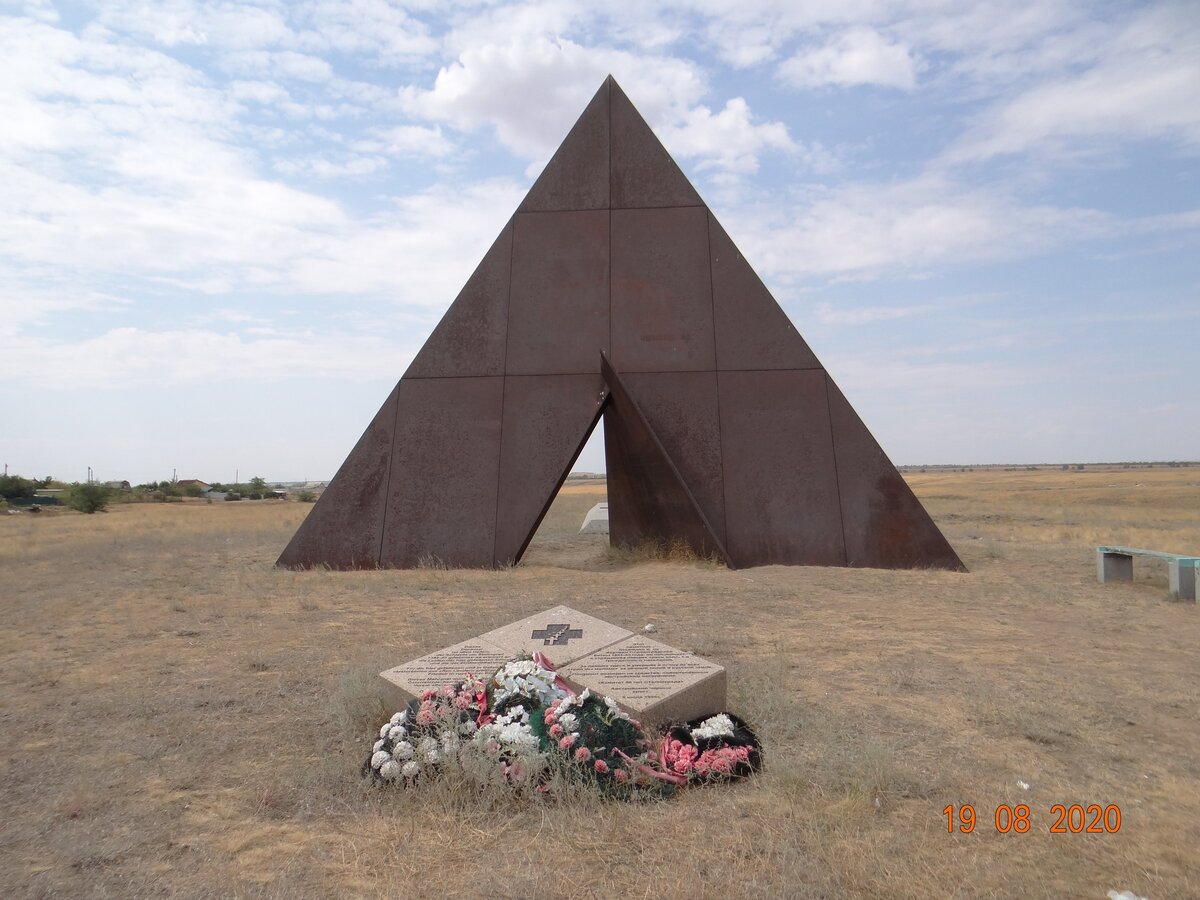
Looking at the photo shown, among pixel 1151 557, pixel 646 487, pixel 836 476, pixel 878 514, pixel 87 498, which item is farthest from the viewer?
pixel 87 498

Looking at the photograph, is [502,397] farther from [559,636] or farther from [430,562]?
[559,636]

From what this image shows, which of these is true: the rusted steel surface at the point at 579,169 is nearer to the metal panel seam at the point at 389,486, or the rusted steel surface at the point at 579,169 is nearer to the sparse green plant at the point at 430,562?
the metal panel seam at the point at 389,486

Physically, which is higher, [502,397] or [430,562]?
[502,397]

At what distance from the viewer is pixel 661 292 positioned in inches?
430

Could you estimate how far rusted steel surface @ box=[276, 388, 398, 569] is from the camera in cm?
1036

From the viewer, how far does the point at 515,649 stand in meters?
5.02

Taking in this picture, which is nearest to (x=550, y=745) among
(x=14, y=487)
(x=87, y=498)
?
(x=87, y=498)

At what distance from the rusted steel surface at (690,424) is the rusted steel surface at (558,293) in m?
0.78

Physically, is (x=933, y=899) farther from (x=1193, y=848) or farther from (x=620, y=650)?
(x=620, y=650)

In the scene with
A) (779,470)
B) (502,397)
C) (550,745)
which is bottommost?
(550,745)

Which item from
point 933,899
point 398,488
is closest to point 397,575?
point 398,488

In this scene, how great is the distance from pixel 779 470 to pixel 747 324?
1.91m

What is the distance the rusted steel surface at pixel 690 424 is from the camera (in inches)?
402

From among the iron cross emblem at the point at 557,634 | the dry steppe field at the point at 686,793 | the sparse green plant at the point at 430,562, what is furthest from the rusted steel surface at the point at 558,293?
the iron cross emblem at the point at 557,634
